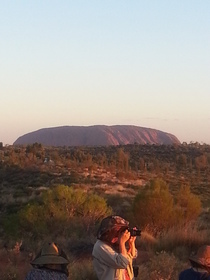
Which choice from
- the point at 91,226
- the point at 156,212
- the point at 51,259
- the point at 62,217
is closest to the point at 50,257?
the point at 51,259

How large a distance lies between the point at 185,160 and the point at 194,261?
6423 centimetres

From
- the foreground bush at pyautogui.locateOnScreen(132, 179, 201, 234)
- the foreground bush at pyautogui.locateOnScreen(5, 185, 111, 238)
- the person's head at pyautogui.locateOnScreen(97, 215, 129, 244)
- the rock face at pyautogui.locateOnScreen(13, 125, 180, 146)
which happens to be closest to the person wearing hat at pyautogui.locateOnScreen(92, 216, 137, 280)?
the person's head at pyautogui.locateOnScreen(97, 215, 129, 244)

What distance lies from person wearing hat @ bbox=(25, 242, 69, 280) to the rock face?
5268 inches

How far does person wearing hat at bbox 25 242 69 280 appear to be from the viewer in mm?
4926

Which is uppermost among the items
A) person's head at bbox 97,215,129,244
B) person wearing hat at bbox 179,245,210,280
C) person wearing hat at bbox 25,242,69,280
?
person's head at bbox 97,215,129,244

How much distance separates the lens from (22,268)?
41.4 feet

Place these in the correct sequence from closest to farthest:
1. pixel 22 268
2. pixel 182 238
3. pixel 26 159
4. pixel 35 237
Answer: pixel 22 268, pixel 182 238, pixel 35 237, pixel 26 159

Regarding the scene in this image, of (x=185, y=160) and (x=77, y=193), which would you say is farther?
(x=185, y=160)

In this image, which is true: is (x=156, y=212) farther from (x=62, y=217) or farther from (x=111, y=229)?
(x=111, y=229)

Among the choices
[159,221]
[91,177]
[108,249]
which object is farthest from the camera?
[91,177]

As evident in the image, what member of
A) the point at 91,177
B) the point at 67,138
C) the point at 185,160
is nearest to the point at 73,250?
the point at 91,177

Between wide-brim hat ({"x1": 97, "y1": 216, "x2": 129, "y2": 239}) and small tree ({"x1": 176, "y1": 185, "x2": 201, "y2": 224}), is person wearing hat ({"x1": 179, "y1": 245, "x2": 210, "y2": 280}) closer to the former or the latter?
wide-brim hat ({"x1": 97, "y1": 216, "x2": 129, "y2": 239})

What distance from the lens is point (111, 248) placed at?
20.6ft

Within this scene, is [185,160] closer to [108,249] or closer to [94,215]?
[94,215]
